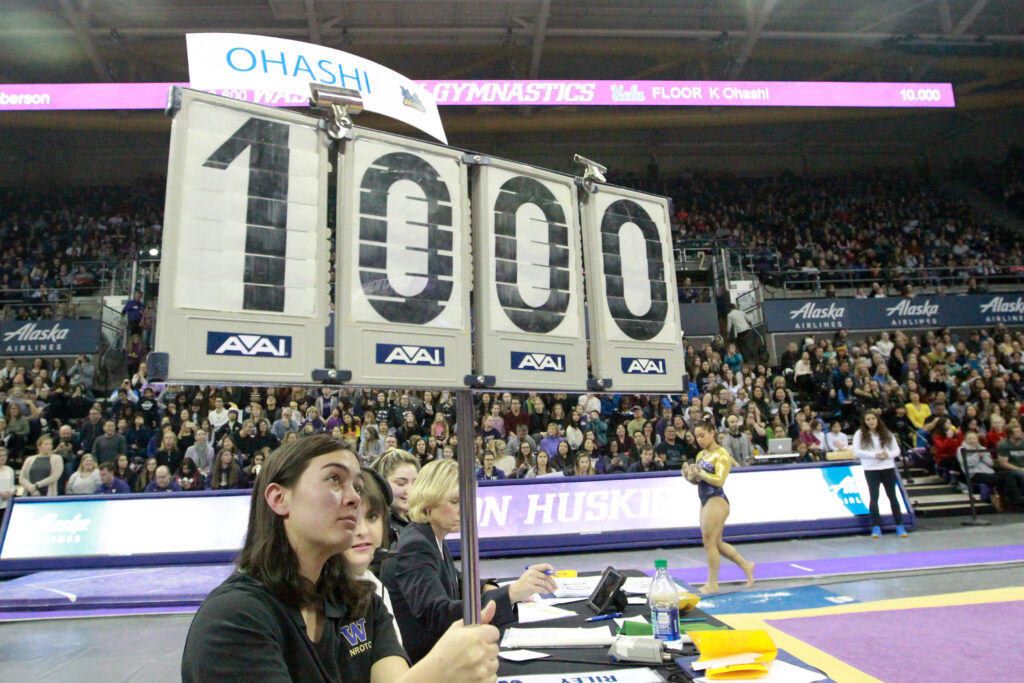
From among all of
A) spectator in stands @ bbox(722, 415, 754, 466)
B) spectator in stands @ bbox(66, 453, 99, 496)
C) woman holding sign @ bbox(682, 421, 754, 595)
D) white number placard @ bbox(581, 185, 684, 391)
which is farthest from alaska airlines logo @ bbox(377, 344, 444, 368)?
spectator in stands @ bbox(66, 453, 99, 496)

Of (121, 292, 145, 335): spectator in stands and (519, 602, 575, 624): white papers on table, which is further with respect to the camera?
(121, 292, 145, 335): spectator in stands

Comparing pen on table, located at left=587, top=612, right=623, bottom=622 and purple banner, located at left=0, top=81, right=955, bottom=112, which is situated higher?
purple banner, located at left=0, top=81, right=955, bottom=112

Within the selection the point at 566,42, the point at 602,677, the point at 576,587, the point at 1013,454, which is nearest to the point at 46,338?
the point at 576,587

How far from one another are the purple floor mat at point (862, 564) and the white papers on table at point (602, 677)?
4.73 m

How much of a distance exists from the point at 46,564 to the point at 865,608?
908 centimetres

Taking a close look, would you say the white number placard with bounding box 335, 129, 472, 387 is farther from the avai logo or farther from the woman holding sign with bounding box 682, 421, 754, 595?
the avai logo

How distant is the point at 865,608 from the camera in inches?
213

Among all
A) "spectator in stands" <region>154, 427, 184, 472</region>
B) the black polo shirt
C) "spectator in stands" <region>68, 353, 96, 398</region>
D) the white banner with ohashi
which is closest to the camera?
the black polo shirt

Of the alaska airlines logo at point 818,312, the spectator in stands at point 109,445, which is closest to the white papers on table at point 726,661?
the spectator in stands at point 109,445

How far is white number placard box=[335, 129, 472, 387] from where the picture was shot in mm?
1581

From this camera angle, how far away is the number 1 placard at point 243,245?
4.85 feet

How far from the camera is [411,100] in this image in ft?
6.12

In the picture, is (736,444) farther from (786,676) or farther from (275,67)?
(275,67)

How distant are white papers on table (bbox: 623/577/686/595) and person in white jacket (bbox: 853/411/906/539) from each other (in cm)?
635
